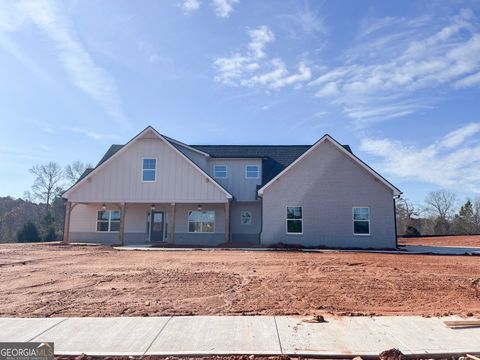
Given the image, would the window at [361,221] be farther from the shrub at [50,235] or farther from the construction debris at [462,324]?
the shrub at [50,235]

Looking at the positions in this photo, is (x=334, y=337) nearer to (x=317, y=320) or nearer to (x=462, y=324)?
(x=317, y=320)

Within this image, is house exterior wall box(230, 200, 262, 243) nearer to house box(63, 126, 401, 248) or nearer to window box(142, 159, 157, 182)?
house box(63, 126, 401, 248)

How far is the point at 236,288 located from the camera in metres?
8.96

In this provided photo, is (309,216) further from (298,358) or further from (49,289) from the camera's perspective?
(298,358)

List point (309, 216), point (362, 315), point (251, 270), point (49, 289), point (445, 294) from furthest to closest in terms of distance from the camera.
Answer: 1. point (309, 216)
2. point (251, 270)
3. point (49, 289)
4. point (445, 294)
5. point (362, 315)

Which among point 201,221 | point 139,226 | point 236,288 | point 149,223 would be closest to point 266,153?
point 201,221

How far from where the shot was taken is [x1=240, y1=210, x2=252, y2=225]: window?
25906 millimetres

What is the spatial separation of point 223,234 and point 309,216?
242 inches

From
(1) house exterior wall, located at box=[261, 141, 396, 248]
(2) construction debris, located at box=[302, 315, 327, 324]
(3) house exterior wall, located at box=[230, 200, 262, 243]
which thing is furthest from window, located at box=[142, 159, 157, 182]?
(2) construction debris, located at box=[302, 315, 327, 324]

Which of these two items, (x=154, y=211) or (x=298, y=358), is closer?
(x=298, y=358)

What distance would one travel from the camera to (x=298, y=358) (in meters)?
4.91

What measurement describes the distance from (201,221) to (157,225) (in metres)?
3.09

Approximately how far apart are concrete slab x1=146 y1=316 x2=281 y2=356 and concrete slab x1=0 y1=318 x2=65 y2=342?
193 centimetres

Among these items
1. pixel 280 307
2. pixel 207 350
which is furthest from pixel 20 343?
pixel 280 307
